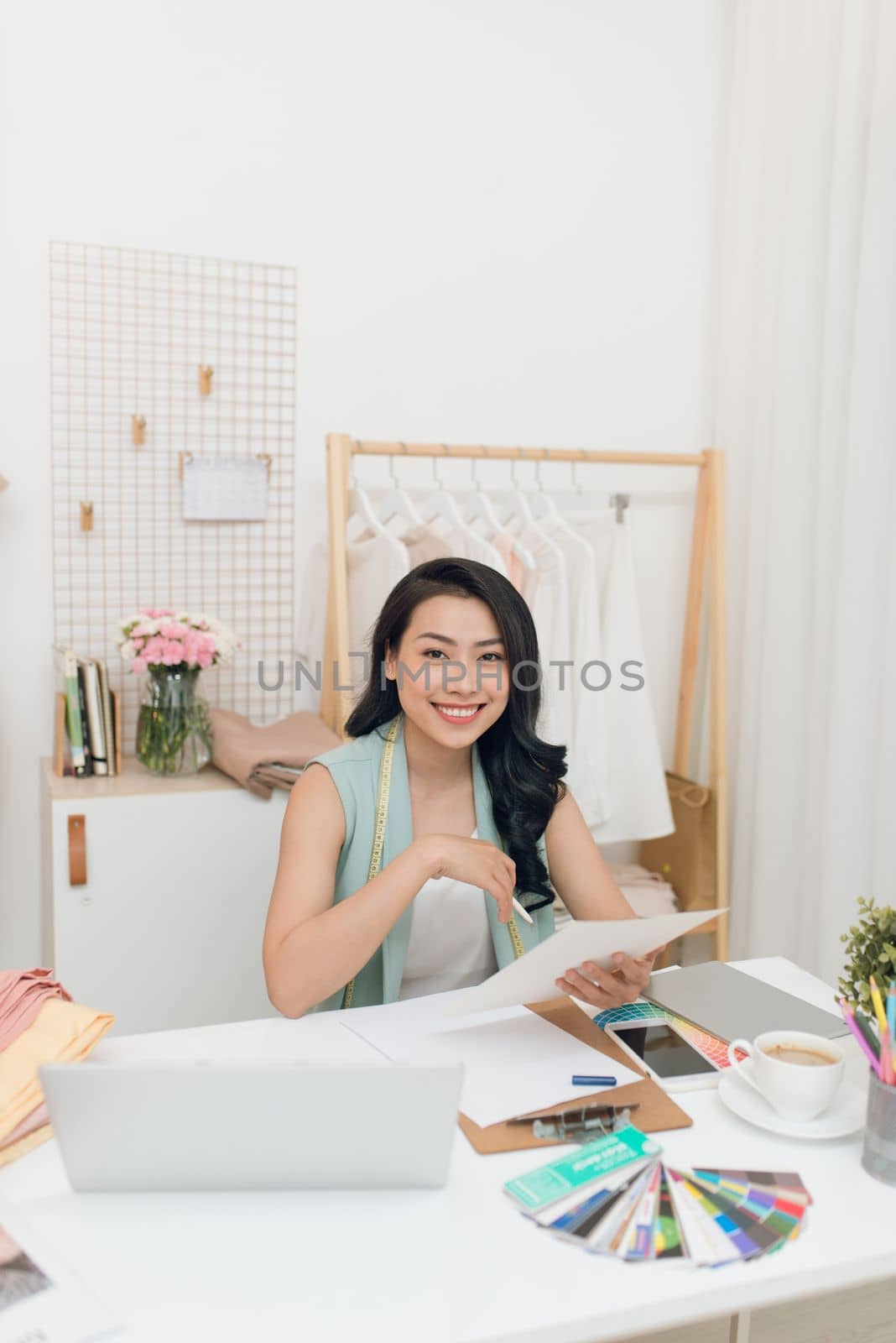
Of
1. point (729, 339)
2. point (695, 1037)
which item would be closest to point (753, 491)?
point (729, 339)

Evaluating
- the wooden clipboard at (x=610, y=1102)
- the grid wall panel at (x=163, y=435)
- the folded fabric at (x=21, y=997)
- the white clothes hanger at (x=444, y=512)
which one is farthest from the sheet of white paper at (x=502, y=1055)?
the grid wall panel at (x=163, y=435)

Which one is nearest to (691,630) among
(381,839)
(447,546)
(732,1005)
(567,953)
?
(447,546)

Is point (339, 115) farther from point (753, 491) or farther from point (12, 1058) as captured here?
point (12, 1058)

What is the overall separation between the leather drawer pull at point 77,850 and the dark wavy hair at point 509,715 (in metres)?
0.87

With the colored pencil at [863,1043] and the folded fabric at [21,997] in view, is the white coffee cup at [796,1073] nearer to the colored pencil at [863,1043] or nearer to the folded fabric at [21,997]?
the colored pencil at [863,1043]

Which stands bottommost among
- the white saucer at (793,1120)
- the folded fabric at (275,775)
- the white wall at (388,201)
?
the white saucer at (793,1120)

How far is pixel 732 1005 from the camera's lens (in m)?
1.52

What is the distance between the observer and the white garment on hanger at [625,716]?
108 inches

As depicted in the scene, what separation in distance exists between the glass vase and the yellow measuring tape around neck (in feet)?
3.24

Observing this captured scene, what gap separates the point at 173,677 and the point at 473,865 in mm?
1305

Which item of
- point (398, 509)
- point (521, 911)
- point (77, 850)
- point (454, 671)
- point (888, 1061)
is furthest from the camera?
point (398, 509)

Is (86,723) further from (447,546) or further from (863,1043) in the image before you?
(863,1043)

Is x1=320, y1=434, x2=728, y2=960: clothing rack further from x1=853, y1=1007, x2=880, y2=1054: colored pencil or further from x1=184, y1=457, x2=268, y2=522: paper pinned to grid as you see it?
x1=853, y1=1007, x2=880, y2=1054: colored pencil

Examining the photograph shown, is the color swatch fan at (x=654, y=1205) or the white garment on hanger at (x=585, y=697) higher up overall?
the white garment on hanger at (x=585, y=697)
